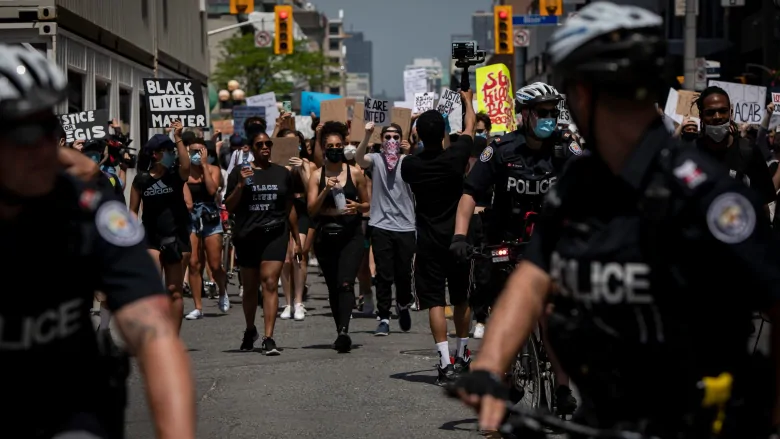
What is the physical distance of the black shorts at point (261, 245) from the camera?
12906 millimetres

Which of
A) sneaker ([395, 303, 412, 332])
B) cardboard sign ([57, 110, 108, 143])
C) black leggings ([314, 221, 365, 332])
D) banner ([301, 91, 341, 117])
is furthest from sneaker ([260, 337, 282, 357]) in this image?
banner ([301, 91, 341, 117])

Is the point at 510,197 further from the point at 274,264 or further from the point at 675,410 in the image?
the point at 675,410

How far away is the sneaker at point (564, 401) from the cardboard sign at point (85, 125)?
1061 cm

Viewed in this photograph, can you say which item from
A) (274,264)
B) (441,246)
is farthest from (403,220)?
(441,246)

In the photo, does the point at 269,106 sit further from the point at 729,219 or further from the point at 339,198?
the point at 729,219

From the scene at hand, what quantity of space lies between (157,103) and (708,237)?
1844 cm

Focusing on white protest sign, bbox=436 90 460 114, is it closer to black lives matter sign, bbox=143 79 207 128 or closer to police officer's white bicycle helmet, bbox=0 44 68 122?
black lives matter sign, bbox=143 79 207 128

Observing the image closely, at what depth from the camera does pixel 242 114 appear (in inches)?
1145

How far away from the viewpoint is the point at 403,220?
45.1ft

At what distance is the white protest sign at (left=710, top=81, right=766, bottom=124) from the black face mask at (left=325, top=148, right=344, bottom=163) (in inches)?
309

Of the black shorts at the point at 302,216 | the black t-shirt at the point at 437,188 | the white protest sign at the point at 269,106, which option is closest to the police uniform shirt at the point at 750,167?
the black t-shirt at the point at 437,188

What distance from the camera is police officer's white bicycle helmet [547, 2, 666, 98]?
129 inches

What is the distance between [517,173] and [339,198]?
17.2 feet

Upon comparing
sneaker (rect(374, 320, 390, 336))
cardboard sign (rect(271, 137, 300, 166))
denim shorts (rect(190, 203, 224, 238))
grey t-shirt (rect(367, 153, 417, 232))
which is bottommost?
sneaker (rect(374, 320, 390, 336))
